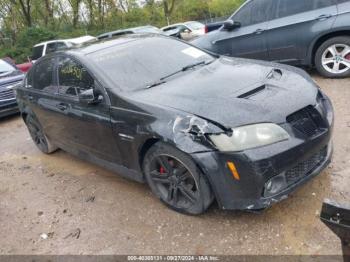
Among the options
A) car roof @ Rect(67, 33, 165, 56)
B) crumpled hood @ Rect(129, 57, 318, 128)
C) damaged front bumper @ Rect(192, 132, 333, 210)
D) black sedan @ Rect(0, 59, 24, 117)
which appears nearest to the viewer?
damaged front bumper @ Rect(192, 132, 333, 210)

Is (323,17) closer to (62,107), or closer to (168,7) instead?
(62,107)

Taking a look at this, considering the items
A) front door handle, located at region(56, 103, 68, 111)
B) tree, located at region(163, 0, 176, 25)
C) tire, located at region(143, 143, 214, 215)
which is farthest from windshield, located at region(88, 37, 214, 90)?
tree, located at region(163, 0, 176, 25)

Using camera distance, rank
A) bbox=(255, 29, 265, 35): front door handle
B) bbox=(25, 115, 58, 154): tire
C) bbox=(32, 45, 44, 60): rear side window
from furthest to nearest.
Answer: bbox=(32, 45, 44, 60): rear side window → bbox=(255, 29, 265, 35): front door handle → bbox=(25, 115, 58, 154): tire

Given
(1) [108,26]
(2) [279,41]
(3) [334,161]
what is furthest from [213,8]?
(3) [334,161]

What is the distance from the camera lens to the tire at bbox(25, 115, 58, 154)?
5.35 metres

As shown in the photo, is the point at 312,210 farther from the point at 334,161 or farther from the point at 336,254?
the point at 334,161

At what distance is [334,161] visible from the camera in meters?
3.78

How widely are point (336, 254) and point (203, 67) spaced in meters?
2.28

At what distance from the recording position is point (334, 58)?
19.8 feet

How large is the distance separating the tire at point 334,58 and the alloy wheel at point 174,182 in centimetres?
405

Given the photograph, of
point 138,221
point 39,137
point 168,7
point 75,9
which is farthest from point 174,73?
point 168,7

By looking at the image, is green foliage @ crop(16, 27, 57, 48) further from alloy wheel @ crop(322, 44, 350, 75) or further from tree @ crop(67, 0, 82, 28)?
alloy wheel @ crop(322, 44, 350, 75)

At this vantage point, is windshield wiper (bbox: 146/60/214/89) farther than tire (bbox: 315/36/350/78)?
No

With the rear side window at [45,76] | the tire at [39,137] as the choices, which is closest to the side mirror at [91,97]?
the rear side window at [45,76]
